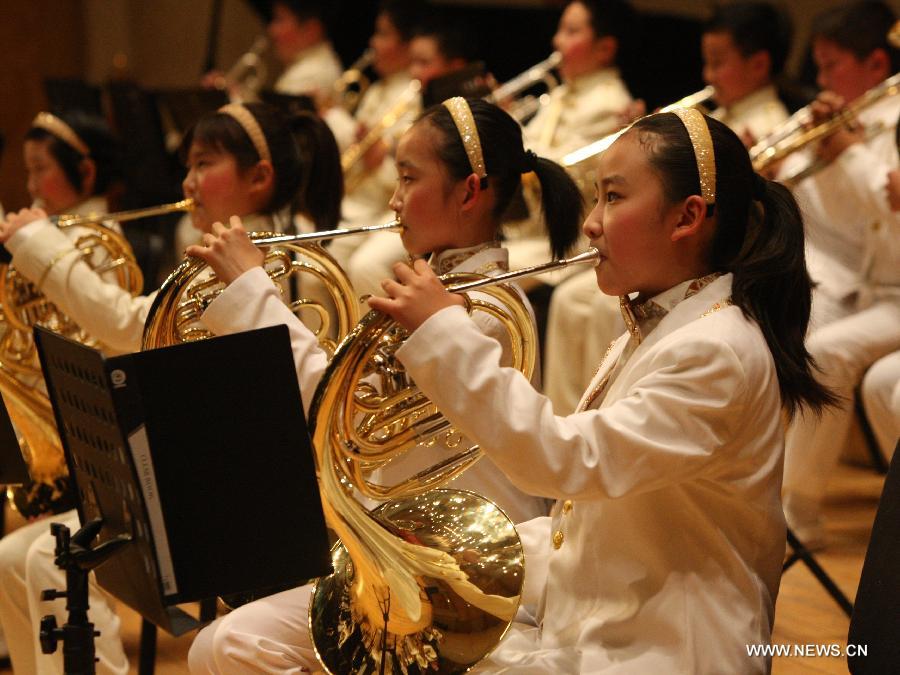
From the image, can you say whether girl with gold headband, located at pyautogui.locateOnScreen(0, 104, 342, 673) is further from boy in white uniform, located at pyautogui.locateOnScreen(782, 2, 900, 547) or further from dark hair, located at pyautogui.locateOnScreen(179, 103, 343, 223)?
boy in white uniform, located at pyautogui.locateOnScreen(782, 2, 900, 547)

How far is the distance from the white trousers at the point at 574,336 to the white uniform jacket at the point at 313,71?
2293 mm

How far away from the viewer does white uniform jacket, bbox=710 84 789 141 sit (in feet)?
12.7

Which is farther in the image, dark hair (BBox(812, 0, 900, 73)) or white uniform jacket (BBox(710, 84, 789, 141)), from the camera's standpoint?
white uniform jacket (BBox(710, 84, 789, 141))

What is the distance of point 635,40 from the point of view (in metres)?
4.58

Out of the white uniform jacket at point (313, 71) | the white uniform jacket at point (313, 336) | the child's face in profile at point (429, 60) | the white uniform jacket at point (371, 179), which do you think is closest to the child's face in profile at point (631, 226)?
the white uniform jacket at point (313, 336)

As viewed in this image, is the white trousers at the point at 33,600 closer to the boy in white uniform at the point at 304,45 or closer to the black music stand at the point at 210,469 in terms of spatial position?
the black music stand at the point at 210,469

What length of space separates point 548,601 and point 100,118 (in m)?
2.50

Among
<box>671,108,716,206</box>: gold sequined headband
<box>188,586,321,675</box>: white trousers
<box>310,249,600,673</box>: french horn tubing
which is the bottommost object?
<box>188,586,321,675</box>: white trousers

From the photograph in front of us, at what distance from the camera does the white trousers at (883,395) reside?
2953 mm

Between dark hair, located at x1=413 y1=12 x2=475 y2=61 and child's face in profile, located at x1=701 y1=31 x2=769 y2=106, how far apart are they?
124 cm

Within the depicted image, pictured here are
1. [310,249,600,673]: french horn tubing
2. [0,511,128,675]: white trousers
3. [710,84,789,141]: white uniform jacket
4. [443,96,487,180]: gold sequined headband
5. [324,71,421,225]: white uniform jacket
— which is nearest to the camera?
[310,249,600,673]: french horn tubing

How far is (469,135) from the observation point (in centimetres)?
→ 215

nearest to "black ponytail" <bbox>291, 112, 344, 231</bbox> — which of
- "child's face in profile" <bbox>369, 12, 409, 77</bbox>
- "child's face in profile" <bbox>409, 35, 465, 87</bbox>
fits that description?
"child's face in profile" <bbox>409, 35, 465, 87</bbox>

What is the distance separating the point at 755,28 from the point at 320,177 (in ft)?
5.87
